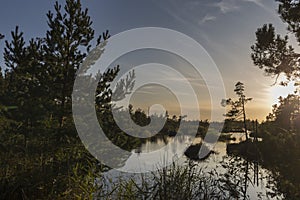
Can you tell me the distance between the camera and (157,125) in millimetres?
51281

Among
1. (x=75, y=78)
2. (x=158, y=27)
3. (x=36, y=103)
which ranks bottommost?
(x=36, y=103)

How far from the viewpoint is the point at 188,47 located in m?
14.1

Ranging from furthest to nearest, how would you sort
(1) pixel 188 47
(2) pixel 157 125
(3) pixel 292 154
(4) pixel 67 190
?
1. (2) pixel 157 125
2. (3) pixel 292 154
3. (1) pixel 188 47
4. (4) pixel 67 190

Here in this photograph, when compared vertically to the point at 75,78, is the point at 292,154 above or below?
below

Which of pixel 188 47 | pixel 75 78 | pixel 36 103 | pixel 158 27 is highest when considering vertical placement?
pixel 158 27

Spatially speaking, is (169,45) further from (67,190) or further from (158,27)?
(67,190)

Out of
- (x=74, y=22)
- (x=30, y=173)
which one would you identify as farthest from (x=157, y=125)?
(x=30, y=173)

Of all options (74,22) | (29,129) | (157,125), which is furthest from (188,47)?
(157,125)

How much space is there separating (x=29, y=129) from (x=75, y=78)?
2846 millimetres

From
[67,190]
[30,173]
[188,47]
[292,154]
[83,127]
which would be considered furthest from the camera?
[292,154]

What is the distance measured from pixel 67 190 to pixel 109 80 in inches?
285

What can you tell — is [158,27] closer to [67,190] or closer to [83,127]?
[83,127]

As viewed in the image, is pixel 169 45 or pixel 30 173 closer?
pixel 30 173

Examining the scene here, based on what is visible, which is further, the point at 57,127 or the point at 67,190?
the point at 57,127
